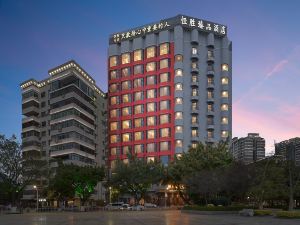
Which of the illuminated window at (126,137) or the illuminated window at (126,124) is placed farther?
the illuminated window at (126,124)

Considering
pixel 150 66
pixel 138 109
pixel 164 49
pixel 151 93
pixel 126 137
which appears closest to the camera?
pixel 164 49

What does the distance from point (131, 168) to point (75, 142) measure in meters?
37.4

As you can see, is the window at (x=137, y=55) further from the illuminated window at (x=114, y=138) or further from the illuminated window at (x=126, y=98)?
the illuminated window at (x=114, y=138)

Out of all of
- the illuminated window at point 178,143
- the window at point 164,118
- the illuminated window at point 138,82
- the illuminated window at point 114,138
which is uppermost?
the illuminated window at point 138,82

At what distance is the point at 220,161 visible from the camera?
276 ft

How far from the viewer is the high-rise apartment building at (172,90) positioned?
144125 millimetres

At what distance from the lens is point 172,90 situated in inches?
5719

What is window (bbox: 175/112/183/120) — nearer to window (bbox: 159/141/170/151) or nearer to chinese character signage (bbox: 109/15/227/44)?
window (bbox: 159/141/170/151)

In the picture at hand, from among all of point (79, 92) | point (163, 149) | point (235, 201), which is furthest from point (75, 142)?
point (235, 201)

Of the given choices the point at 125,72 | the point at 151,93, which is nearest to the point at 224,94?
the point at 151,93

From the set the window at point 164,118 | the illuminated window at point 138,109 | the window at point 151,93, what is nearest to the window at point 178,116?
the window at point 164,118

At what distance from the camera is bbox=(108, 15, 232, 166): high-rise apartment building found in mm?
144125

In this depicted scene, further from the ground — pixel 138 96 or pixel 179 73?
pixel 179 73

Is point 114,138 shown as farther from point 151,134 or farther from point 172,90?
point 172,90
